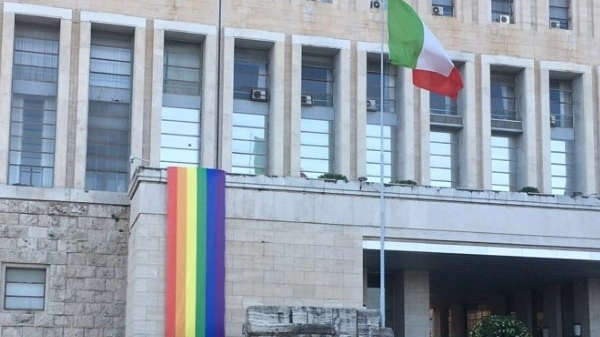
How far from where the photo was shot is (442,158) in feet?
135

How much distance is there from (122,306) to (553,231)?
1384cm

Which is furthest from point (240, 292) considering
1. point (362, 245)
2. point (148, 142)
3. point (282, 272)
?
point (148, 142)

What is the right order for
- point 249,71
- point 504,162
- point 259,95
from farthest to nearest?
point 504,162 → point 249,71 → point 259,95

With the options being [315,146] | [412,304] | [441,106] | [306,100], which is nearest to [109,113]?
[306,100]

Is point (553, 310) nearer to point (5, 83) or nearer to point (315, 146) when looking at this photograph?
point (315, 146)

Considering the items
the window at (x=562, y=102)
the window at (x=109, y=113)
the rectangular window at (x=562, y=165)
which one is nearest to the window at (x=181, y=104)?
the window at (x=109, y=113)

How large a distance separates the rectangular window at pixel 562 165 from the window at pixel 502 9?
511 cm

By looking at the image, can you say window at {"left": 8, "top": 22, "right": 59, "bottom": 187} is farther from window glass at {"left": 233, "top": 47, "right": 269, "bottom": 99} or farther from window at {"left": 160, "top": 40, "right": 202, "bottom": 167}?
window glass at {"left": 233, "top": 47, "right": 269, "bottom": 99}

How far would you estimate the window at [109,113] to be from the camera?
123 feet

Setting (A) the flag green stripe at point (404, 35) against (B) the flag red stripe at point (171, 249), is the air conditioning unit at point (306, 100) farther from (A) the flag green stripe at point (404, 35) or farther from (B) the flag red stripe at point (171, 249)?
(B) the flag red stripe at point (171, 249)

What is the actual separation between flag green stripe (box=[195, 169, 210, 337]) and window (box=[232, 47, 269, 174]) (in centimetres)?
633

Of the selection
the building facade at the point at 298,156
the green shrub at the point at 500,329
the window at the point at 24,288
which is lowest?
the green shrub at the point at 500,329

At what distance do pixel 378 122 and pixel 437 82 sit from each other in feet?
28.7

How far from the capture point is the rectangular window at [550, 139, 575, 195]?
138ft
